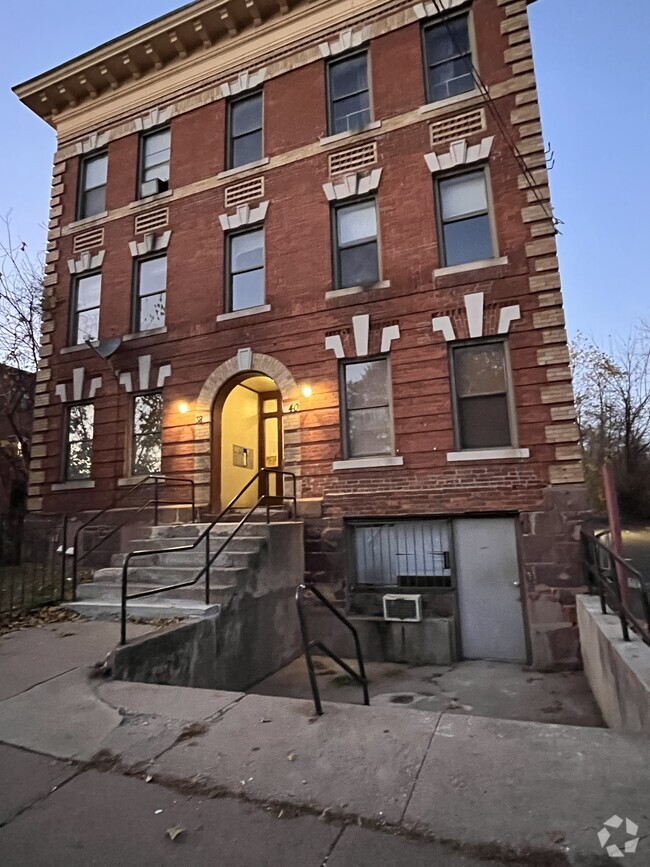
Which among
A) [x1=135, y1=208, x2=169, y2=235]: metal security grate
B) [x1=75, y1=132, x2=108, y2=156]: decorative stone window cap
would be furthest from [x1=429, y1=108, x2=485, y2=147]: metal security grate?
[x1=75, y1=132, x2=108, y2=156]: decorative stone window cap

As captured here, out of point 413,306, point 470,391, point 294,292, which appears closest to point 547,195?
point 413,306

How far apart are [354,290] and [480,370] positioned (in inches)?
114

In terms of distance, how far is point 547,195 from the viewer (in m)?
9.06

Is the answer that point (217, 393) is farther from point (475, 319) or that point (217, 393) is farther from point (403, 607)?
point (403, 607)

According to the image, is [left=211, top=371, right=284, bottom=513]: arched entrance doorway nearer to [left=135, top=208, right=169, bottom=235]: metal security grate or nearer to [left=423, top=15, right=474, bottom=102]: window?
[left=135, top=208, right=169, bottom=235]: metal security grate

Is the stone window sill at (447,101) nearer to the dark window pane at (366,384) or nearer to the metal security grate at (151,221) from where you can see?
the dark window pane at (366,384)

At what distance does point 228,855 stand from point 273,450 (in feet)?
32.5

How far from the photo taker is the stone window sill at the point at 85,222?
1306 centimetres

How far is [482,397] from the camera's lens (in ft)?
30.0

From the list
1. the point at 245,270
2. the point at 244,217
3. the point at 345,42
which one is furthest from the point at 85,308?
the point at 345,42

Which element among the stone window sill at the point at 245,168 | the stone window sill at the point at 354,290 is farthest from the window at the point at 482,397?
the stone window sill at the point at 245,168

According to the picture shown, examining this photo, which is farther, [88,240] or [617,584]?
[88,240]

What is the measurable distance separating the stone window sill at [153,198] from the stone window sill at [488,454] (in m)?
9.00

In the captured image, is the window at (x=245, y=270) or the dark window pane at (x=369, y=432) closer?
the dark window pane at (x=369, y=432)
